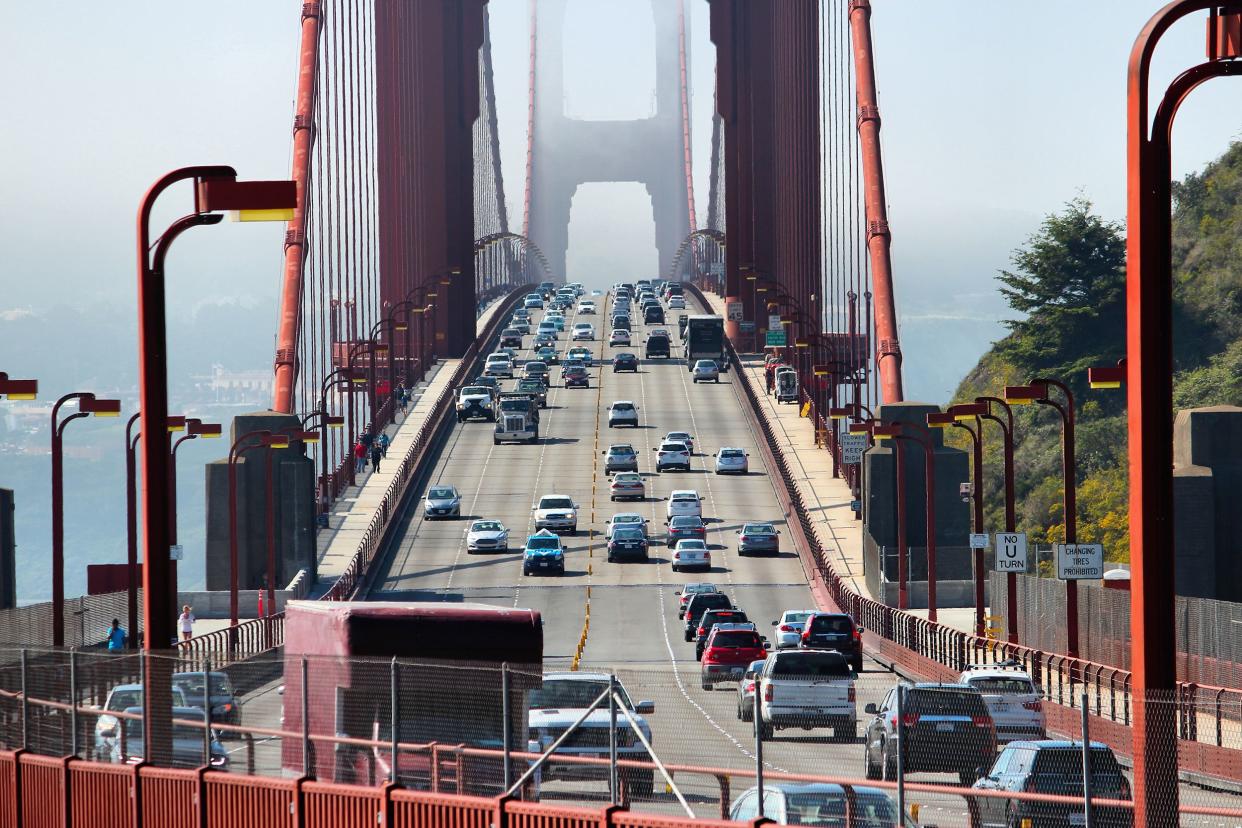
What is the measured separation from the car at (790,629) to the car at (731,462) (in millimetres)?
41129

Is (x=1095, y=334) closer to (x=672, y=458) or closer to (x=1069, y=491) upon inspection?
(x=672, y=458)

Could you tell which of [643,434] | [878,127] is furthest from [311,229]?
[878,127]

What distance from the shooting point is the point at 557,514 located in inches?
3145

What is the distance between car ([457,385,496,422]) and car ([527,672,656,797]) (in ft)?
300

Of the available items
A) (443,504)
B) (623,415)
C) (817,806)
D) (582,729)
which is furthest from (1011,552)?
(623,415)

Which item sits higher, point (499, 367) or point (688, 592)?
point (499, 367)

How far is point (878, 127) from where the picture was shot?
9550 cm

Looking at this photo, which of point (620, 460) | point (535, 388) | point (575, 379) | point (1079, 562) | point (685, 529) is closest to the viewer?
point (1079, 562)

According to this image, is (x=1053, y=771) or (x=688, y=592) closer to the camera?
(x=1053, y=771)

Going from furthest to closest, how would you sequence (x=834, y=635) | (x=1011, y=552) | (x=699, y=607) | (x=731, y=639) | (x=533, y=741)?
(x=699, y=607), (x=834, y=635), (x=1011, y=552), (x=731, y=639), (x=533, y=741)

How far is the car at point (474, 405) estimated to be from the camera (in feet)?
368

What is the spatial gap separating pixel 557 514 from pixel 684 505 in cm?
464

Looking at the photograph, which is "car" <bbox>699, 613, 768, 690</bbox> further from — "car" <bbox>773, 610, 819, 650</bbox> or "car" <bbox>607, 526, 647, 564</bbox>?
"car" <bbox>607, 526, 647, 564</bbox>

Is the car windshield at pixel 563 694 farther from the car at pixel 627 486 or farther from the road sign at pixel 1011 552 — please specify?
the car at pixel 627 486
